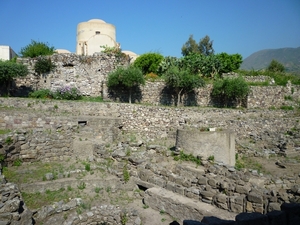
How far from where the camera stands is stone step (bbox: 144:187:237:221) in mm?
6492

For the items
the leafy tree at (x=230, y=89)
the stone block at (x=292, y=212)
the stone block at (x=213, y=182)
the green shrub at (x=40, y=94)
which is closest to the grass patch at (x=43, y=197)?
the stone block at (x=213, y=182)

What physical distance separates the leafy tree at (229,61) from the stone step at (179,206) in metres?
19.3

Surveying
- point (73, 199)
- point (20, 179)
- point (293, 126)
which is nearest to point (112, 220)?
point (73, 199)

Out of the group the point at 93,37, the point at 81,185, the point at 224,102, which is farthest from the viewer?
the point at 93,37

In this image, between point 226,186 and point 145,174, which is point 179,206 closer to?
point 226,186

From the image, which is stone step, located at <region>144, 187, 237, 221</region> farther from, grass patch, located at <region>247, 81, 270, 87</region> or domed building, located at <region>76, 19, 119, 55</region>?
domed building, located at <region>76, 19, 119, 55</region>

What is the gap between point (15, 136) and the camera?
9.20m

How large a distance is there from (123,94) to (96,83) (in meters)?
2.26

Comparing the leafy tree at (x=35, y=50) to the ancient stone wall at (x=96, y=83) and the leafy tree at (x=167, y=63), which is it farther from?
the leafy tree at (x=167, y=63)

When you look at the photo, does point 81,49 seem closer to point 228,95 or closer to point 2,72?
point 2,72

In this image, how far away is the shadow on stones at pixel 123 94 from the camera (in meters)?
19.4

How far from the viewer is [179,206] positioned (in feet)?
22.7

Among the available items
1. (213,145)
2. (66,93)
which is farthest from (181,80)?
(213,145)

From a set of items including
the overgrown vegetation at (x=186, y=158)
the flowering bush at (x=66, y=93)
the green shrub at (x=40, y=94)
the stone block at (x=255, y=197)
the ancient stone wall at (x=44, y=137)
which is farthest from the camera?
the flowering bush at (x=66, y=93)
